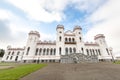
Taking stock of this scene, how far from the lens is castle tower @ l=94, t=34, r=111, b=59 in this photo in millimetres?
50453

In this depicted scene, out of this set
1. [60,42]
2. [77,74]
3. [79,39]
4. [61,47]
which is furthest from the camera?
[79,39]

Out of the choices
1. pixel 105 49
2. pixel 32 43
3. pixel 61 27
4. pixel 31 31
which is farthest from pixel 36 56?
pixel 105 49

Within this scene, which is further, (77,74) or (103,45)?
(103,45)

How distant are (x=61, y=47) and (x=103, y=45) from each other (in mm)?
30273

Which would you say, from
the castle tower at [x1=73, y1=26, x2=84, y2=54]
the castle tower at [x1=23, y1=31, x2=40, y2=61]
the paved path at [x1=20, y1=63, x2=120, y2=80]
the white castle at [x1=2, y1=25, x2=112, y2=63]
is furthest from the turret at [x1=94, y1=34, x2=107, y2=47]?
the paved path at [x1=20, y1=63, x2=120, y2=80]

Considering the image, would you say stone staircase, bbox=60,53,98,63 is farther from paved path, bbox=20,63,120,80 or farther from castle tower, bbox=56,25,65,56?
paved path, bbox=20,63,120,80

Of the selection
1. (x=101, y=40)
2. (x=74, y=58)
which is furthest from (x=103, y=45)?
(x=74, y=58)

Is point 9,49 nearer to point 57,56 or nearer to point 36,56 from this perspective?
point 36,56

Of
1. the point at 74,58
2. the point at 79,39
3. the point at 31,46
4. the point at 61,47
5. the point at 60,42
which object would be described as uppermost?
the point at 79,39

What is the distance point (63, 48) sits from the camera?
158 feet

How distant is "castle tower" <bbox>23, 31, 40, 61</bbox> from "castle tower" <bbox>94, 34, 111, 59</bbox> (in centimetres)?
4465

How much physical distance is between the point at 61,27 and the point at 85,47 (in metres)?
22.4

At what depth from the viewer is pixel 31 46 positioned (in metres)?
46.8

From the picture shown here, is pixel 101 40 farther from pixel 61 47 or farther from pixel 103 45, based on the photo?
pixel 61 47
